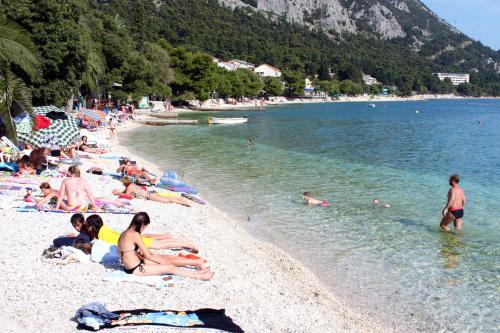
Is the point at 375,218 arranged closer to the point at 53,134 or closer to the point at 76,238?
the point at 76,238

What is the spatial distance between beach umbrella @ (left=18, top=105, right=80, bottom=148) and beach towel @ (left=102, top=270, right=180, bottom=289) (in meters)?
15.3

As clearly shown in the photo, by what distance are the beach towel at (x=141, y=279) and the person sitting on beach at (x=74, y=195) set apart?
14.5ft

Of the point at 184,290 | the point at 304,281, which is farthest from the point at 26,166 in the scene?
the point at 304,281

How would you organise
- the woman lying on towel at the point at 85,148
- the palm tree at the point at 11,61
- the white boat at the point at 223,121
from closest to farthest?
the palm tree at the point at 11,61 → the woman lying on towel at the point at 85,148 → the white boat at the point at 223,121

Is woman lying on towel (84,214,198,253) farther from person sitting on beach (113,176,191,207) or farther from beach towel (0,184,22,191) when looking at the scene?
beach towel (0,184,22,191)

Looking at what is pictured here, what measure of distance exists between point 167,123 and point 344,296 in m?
44.7

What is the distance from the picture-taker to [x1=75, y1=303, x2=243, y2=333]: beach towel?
21.6ft

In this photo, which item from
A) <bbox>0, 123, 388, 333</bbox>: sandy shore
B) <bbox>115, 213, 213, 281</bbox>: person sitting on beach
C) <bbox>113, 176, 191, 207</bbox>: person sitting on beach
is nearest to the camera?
<bbox>0, 123, 388, 333</bbox>: sandy shore

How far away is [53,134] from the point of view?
22.8 metres

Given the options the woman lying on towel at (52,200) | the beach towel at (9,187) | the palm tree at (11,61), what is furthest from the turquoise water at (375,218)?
the palm tree at (11,61)

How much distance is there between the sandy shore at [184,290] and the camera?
715cm

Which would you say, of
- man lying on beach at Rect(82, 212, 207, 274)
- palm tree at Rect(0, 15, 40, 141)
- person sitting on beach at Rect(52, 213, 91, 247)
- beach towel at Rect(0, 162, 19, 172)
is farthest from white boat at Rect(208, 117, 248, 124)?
person sitting on beach at Rect(52, 213, 91, 247)

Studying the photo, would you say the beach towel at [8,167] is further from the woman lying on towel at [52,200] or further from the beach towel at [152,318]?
the beach towel at [152,318]

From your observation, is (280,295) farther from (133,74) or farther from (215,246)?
(133,74)
